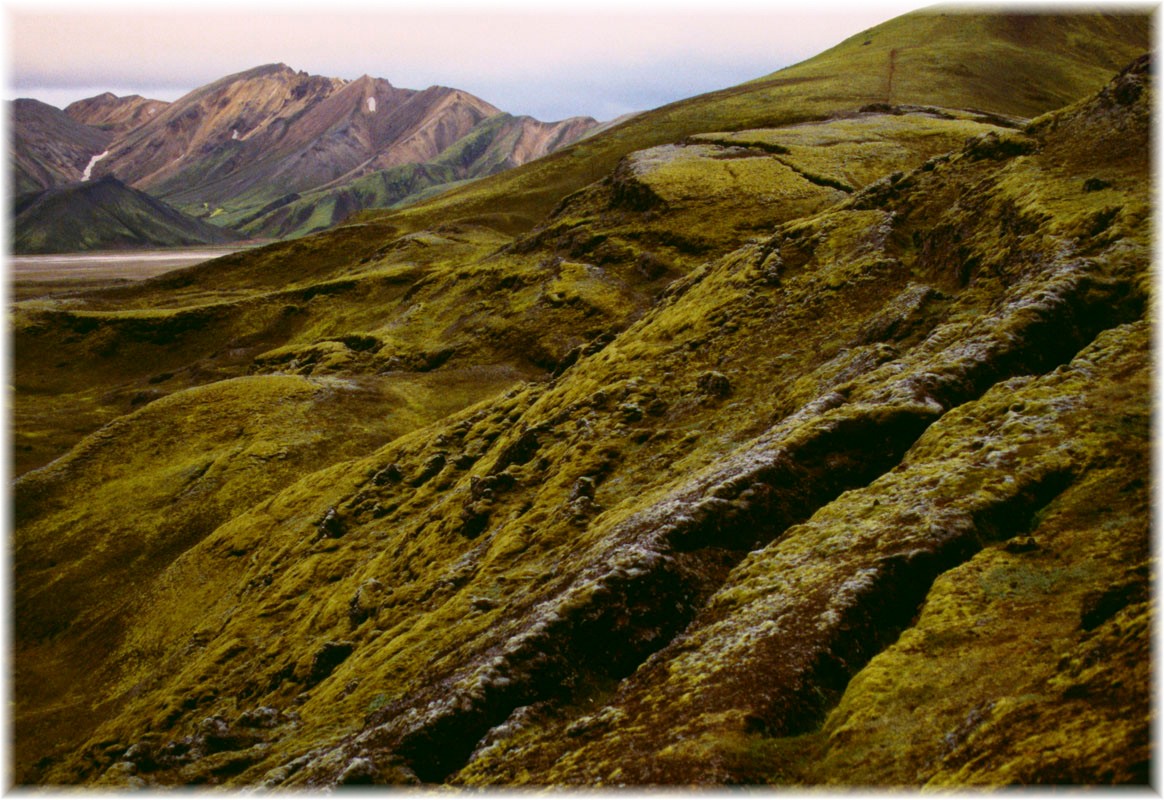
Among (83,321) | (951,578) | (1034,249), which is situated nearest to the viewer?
(951,578)

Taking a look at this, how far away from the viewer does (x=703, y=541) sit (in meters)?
24.5

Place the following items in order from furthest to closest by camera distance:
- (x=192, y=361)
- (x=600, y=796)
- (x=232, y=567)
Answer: (x=192, y=361), (x=232, y=567), (x=600, y=796)

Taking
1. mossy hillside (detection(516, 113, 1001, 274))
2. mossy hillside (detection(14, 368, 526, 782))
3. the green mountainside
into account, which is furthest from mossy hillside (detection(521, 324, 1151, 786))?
mossy hillside (detection(516, 113, 1001, 274))

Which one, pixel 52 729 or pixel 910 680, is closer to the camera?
pixel 910 680

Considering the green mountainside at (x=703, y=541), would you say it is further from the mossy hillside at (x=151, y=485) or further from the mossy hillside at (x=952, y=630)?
the mossy hillside at (x=151, y=485)

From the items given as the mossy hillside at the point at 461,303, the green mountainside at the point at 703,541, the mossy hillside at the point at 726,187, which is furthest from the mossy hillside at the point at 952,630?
the mossy hillside at the point at 726,187

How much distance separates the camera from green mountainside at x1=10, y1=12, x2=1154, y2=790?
15.8 metres

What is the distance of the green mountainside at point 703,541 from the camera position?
15.8 metres

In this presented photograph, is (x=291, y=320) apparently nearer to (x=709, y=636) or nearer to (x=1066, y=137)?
(x=1066, y=137)

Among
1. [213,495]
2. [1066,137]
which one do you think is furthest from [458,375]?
[1066,137]

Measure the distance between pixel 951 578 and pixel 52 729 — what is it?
4730 cm

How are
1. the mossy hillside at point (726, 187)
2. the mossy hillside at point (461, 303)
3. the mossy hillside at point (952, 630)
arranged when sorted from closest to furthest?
the mossy hillside at point (952, 630), the mossy hillside at point (461, 303), the mossy hillside at point (726, 187)

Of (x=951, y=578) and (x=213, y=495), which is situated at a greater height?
(x=951, y=578)

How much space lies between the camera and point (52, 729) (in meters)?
43.2
